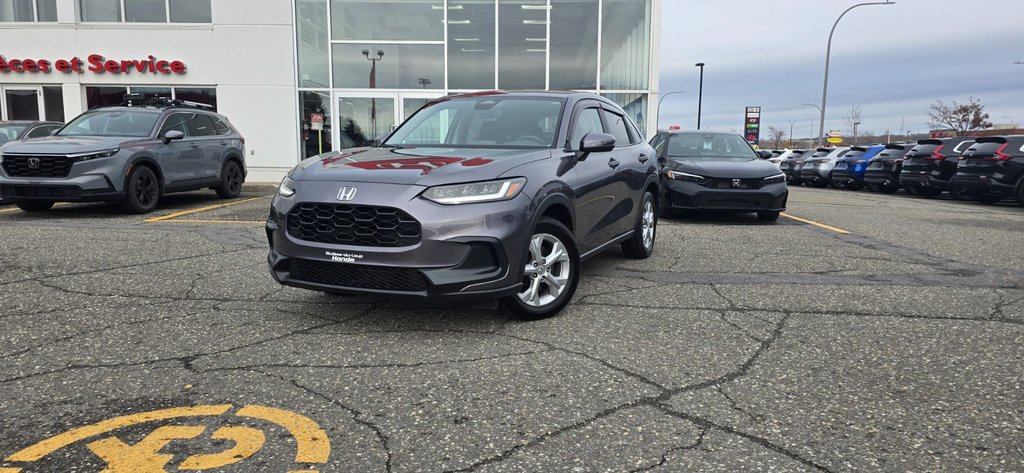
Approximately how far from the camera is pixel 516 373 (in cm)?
343

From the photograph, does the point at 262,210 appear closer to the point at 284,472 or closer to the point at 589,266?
the point at 589,266

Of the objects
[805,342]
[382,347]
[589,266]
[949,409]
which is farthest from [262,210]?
[949,409]

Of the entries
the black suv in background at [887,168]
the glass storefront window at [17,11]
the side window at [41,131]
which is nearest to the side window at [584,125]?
the side window at [41,131]

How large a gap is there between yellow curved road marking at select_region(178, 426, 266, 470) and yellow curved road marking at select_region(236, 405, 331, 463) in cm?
12

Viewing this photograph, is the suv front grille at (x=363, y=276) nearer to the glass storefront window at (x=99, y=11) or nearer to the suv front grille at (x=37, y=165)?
the suv front grille at (x=37, y=165)

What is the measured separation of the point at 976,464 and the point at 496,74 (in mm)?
17875

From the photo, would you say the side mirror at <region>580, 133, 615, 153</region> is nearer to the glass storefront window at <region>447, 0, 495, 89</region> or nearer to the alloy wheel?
the alloy wheel

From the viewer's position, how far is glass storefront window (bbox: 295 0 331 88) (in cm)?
1934

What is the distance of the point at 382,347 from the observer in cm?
383

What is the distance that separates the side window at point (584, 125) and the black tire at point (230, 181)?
8712 millimetres

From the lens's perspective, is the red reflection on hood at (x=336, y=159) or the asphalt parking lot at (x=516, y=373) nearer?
the asphalt parking lot at (x=516, y=373)

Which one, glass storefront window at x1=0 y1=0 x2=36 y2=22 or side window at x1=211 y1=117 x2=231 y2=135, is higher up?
glass storefront window at x1=0 y1=0 x2=36 y2=22

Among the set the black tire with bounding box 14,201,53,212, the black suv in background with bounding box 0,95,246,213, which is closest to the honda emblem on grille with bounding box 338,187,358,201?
the black suv in background with bounding box 0,95,246,213

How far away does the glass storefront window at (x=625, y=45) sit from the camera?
19703mm
